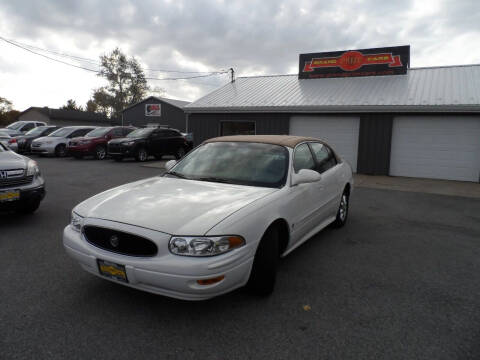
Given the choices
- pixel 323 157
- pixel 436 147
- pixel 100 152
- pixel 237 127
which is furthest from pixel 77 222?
pixel 100 152

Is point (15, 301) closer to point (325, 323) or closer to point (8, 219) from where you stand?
point (325, 323)

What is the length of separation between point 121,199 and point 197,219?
36.9 inches

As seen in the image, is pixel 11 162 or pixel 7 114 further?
pixel 7 114

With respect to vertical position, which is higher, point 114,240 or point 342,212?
point 114,240

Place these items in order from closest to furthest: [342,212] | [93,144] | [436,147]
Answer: [342,212] → [436,147] → [93,144]

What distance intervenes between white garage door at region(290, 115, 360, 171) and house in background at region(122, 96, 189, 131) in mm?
23910

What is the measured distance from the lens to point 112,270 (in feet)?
8.98

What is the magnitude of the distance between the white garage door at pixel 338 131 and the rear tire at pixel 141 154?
7.22m

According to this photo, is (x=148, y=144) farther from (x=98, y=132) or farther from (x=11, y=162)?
(x=11, y=162)

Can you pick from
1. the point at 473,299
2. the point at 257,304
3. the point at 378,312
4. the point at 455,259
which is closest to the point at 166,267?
the point at 257,304

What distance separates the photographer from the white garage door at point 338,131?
1351 cm

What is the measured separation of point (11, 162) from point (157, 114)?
1338 inches

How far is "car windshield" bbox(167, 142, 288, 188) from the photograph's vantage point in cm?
373

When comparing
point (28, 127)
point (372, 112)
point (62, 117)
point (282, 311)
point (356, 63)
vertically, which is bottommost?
point (282, 311)
